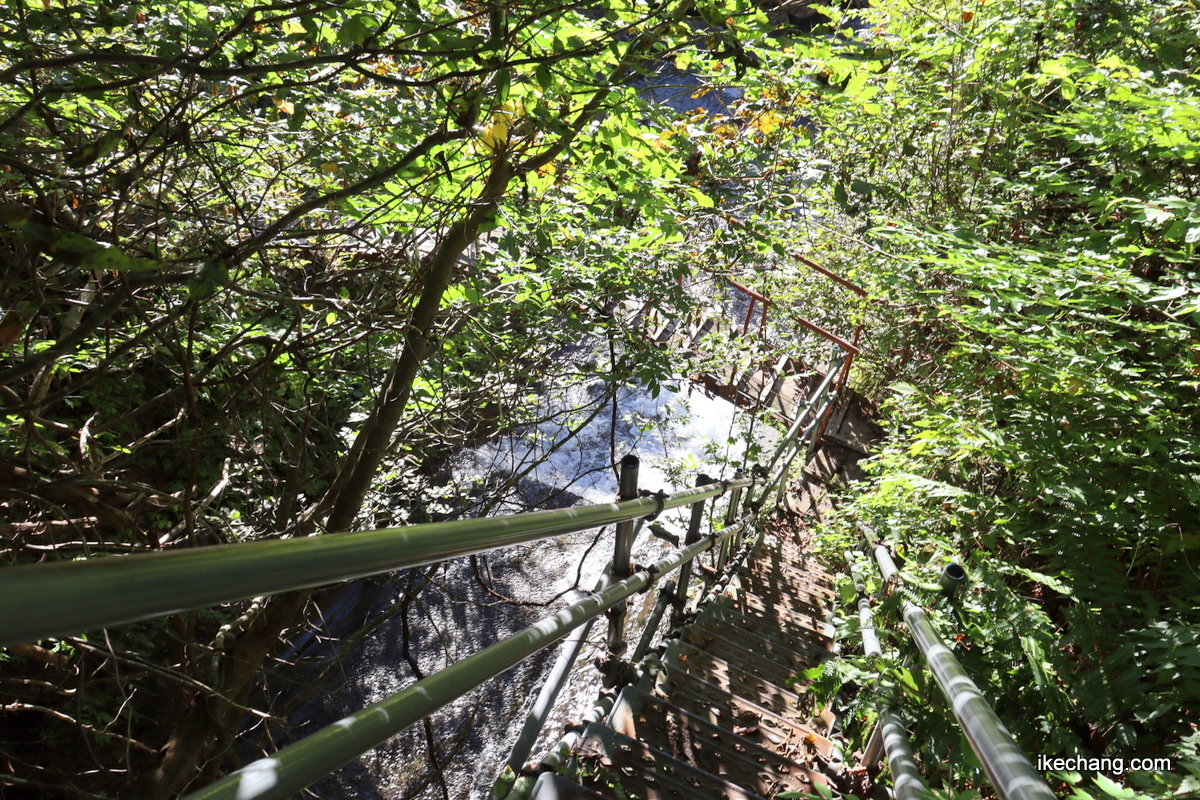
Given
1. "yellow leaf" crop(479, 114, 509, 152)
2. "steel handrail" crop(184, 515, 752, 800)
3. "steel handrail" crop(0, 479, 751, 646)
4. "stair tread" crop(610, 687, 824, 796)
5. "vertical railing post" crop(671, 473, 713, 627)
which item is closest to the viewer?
"steel handrail" crop(0, 479, 751, 646)

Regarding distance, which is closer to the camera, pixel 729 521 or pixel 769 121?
pixel 769 121

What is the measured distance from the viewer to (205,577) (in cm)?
60

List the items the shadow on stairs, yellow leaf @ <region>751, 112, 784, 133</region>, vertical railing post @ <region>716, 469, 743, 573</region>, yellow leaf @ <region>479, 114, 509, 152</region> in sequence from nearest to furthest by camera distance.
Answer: the shadow on stairs, yellow leaf @ <region>479, 114, 509, 152</region>, yellow leaf @ <region>751, 112, 784, 133</region>, vertical railing post @ <region>716, 469, 743, 573</region>

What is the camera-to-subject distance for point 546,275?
3.53 meters

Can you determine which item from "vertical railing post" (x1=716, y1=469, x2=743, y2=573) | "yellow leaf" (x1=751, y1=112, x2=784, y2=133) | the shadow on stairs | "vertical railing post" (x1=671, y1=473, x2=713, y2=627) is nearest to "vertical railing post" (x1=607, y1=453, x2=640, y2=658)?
the shadow on stairs

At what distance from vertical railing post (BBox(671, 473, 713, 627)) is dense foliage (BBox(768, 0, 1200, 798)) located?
0.87 metres

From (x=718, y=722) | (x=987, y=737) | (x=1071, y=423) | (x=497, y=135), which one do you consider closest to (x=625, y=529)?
(x=718, y=722)

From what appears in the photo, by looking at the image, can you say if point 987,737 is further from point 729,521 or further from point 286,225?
point 729,521

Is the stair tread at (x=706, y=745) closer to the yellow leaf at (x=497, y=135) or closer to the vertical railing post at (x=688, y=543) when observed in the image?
the vertical railing post at (x=688, y=543)

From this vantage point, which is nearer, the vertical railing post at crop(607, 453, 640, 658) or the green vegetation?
the green vegetation

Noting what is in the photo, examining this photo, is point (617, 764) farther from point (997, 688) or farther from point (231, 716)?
point (231, 716)

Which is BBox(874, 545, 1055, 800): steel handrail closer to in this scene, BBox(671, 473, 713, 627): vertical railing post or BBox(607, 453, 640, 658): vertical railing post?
BBox(607, 453, 640, 658): vertical railing post

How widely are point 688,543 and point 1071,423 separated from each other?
1.68 m

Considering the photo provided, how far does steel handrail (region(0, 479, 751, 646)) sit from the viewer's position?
0.48 m
